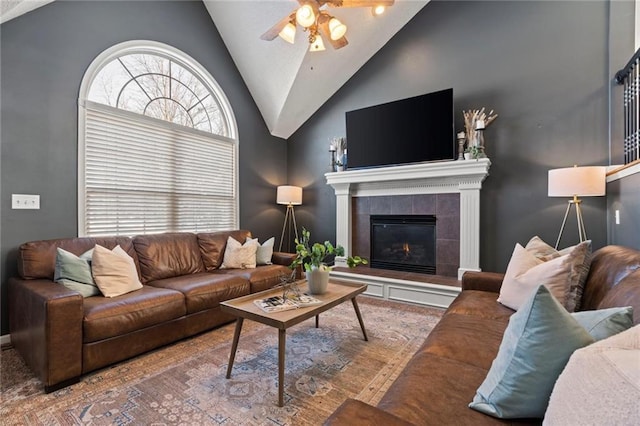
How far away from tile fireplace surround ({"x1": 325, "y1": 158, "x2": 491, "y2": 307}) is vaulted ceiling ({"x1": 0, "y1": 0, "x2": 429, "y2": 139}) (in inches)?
54.8

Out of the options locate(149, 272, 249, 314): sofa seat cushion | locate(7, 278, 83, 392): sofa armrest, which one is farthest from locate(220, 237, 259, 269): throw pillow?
locate(7, 278, 83, 392): sofa armrest

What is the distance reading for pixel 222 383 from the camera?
1.91 meters

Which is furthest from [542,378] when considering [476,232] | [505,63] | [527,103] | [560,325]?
[505,63]

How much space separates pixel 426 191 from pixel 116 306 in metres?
3.58

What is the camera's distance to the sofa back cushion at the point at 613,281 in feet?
3.97

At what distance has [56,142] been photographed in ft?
8.91

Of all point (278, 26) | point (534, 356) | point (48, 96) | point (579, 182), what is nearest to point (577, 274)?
point (534, 356)

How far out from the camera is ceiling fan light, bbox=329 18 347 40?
272cm

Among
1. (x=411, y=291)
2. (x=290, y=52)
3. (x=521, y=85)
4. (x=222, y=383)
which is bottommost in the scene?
(x=222, y=383)

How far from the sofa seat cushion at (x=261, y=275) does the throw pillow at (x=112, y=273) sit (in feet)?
3.09

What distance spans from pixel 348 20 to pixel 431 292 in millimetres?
3609

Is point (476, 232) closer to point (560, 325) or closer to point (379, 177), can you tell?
point (379, 177)

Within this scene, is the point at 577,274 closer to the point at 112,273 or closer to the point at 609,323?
the point at 609,323

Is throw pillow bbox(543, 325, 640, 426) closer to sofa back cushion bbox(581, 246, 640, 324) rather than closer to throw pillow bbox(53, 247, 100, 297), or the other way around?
sofa back cushion bbox(581, 246, 640, 324)
